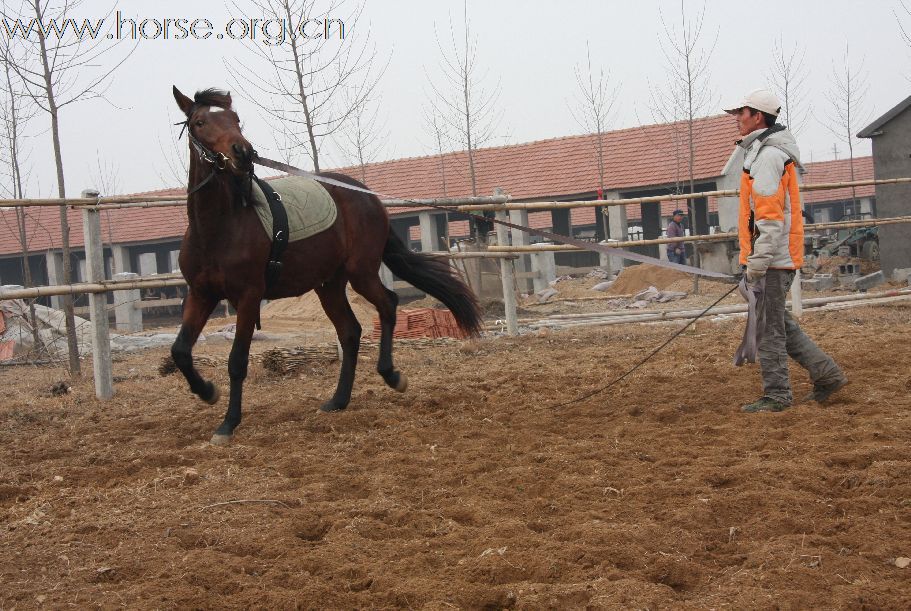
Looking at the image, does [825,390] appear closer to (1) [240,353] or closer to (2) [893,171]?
(1) [240,353]

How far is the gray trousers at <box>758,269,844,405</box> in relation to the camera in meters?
4.81

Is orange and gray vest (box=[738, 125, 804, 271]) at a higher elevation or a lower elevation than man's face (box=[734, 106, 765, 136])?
lower

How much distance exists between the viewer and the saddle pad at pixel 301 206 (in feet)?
17.5

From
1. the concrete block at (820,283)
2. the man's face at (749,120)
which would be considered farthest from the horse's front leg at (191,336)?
the concrete block at (820,283)

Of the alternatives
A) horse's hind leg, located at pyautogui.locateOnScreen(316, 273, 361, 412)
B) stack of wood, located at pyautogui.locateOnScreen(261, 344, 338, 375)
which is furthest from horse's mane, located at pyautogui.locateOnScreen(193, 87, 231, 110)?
stack of wood, located at pyautogui.locateOnScreen(261, 344, 338, 375)

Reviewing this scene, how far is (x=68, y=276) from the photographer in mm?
8125

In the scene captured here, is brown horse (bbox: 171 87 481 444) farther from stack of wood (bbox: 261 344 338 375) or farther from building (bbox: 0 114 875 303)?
building (bbox: 0 114 875 303)

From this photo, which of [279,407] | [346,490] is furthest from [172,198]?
[346,490]

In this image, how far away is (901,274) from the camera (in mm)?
15773

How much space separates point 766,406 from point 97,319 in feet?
15.7

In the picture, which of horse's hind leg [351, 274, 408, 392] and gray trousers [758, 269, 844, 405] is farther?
horse's hind leg [351, 274, 408, 392]

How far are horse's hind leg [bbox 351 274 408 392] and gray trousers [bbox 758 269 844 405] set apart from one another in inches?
92.7

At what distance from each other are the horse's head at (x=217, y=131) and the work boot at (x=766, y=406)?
298 cm

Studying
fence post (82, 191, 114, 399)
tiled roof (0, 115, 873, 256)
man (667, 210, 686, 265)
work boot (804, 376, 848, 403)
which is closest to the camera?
work boot (804, 376, 848, 403)
